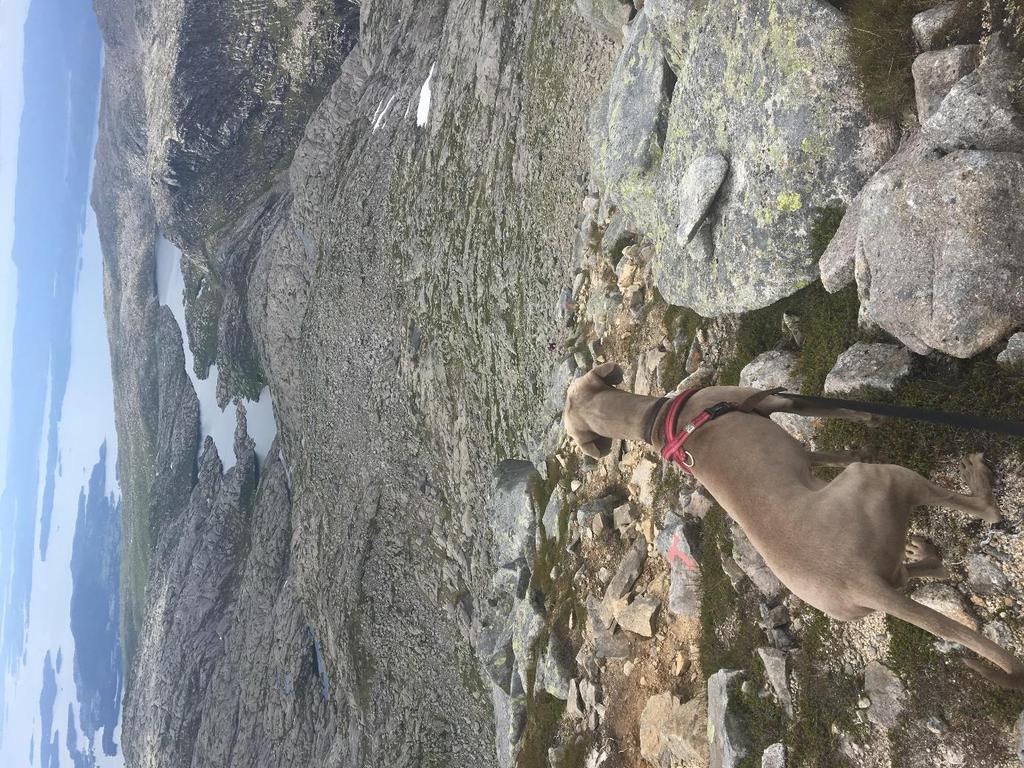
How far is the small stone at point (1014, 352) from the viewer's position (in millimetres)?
4238

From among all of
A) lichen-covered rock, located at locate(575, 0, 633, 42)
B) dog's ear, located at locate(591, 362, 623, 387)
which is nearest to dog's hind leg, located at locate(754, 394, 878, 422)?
dog's ear, located at locate(591, 362, 623, 387)

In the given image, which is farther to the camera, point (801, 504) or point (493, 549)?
point (493, 549)

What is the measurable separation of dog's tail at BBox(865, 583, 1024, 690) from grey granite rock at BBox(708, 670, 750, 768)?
2.64 m

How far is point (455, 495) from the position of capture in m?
22.1

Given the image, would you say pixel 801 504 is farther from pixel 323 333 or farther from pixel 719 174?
pixel 323 333

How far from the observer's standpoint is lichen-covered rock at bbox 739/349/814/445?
613cm

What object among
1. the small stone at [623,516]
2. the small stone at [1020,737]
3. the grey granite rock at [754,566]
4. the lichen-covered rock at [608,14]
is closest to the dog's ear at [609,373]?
the grey granite rock at [754,566]

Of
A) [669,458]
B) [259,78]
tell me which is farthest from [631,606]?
[259,78]

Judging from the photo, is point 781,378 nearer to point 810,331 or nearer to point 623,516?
point 810,331

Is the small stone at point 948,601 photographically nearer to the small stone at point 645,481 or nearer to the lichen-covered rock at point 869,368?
the lichen-covered rock at point 869,368

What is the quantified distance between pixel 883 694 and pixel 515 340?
13.7m

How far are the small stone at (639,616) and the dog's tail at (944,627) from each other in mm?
4159

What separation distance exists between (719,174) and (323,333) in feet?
103

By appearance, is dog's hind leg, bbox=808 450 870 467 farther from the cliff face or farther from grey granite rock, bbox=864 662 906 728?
the cliff face
